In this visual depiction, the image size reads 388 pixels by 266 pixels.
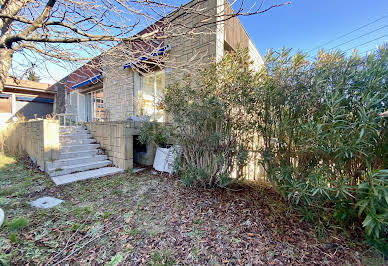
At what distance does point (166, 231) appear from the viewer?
234cm

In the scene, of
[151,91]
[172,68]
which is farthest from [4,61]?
[151,91]

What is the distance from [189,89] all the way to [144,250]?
2783 mm

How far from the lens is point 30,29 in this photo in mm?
2318

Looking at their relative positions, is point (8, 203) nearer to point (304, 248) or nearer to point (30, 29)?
point (30, 29)

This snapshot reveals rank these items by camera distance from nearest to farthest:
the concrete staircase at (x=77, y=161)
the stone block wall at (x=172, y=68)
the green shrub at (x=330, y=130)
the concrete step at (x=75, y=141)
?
the green shrub at (x=330, y=130) < the concrete staircase at (x=77, y=161) < the stone block wall at (x=172, y=68) < the concrete step at (x=75, y=141)

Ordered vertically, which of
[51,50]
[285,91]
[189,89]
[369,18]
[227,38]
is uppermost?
[369,18]

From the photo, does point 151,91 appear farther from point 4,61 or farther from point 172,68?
point 4,61

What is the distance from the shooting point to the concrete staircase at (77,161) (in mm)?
4454

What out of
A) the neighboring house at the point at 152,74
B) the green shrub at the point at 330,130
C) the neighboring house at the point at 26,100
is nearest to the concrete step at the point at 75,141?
the neighboring house at the point at 152,74

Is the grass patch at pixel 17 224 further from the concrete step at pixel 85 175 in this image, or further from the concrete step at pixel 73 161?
the concrete step at pixel 73 161

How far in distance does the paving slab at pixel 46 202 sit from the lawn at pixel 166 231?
0.40 ft

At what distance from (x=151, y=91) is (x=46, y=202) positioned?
560 cm

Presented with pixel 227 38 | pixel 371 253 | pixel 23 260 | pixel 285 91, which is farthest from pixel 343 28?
pixel 23 260

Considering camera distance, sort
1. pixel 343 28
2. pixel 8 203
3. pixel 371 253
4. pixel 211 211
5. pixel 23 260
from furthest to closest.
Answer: pixel 343 28, pixel 8 203, pixel 211 211, pixel 371 253, pixel 23 260
